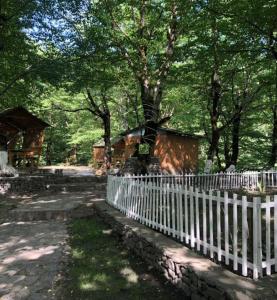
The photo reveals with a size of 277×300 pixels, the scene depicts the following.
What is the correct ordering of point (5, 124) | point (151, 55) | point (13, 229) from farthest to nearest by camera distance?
point (5, 124), point (151, 55), point (13, 229)

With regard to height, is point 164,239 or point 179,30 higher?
point 179,30

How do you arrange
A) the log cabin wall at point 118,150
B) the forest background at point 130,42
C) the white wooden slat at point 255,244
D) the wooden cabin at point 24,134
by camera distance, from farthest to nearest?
1. the log cabin wall at point 118,150
2. the wooden cabin at point 24,134
3. the forest background at point 130,42
4. the white wooden slat at point 255,244

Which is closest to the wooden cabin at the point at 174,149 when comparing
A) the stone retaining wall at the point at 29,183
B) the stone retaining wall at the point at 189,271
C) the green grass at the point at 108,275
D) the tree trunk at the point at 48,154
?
the stone retaining wall at the point at 29,183

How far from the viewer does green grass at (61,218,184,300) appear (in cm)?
431

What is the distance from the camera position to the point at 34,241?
7004 millimetres

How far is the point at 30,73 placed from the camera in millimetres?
12125

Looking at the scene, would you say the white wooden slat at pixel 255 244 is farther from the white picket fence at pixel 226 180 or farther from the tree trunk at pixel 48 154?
the tree trunk at pixel 48 154

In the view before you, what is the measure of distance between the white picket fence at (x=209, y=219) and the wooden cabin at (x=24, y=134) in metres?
10.2

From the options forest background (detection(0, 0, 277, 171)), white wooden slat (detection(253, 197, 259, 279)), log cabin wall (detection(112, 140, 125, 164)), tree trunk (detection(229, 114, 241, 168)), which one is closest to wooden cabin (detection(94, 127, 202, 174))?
tree trunk (detection(229, 114, 241, 168))

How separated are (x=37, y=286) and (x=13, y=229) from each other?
4038 mm

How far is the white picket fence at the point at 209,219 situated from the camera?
12.2ft

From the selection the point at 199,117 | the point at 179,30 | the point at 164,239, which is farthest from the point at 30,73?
the point at 199,117

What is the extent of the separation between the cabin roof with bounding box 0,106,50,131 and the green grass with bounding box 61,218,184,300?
1207 centimetres

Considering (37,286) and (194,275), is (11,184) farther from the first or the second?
(194,275)
